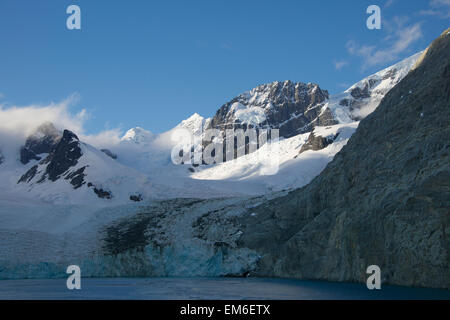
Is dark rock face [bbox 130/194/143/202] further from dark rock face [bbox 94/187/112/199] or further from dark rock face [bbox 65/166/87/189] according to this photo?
dark rock face [bbox 65/166/87/189]

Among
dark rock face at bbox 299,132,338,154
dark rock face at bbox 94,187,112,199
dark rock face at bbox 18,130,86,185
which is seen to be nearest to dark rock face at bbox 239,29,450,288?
dark rock face at bbox 94,187,112,199

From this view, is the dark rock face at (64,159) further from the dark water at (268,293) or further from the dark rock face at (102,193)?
the dark water at (268,293)

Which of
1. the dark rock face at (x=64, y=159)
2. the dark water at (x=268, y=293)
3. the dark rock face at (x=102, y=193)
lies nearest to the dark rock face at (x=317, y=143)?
the dark rock face at (x=64, y=159)

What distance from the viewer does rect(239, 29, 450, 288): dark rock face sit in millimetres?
30391

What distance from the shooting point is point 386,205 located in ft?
111

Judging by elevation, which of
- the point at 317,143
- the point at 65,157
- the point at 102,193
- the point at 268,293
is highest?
the point at 317,143

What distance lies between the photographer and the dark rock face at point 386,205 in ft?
99.7

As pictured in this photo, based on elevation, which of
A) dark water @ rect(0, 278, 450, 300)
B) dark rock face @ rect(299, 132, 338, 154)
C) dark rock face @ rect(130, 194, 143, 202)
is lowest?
dark water @ rect(0, 278, 450, 300)

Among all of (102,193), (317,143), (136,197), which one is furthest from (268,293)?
(317,143)

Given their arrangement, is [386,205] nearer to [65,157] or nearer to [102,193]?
[102,193]

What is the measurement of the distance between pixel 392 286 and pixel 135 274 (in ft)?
92.8
